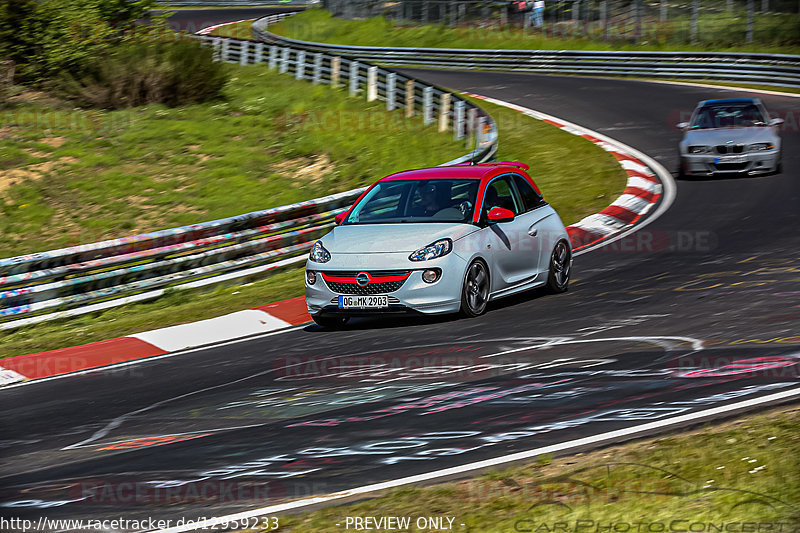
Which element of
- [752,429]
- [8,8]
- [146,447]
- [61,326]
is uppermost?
[8,8]

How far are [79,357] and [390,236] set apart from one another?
3515 mm

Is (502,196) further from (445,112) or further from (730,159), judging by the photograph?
(445,112)

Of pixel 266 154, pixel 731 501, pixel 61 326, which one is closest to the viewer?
pixel 731 501

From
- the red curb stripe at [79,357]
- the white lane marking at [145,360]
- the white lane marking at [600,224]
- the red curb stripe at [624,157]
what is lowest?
the red curb stripe at [79,357]

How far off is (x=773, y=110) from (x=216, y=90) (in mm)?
15207

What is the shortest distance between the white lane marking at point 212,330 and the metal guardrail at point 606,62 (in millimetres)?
23799

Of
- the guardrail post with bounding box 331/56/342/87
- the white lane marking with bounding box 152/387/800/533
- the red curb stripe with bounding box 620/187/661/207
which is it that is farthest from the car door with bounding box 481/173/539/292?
the guardrail post with bounding box 331/56/342/87

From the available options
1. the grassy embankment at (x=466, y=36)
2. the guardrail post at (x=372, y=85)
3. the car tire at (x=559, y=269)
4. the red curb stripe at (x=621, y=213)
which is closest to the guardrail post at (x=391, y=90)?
the guardrail post at (x=372, y=85)

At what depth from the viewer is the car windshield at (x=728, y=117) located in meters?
19.9

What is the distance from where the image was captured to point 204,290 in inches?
566

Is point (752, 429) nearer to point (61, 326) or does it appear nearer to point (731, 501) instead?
point (731, 501)

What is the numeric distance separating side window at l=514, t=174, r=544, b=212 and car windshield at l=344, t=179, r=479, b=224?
2.64ft

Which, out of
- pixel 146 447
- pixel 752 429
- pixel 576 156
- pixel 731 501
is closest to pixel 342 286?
pixel 146 447

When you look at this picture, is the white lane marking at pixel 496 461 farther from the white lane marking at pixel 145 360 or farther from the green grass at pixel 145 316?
the green grass at pixel 145 316
